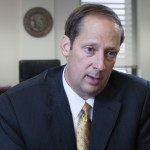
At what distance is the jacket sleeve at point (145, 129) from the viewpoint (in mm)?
1224

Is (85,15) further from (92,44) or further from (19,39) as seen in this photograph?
(19,39)

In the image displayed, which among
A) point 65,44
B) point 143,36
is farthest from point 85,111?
point 143,36

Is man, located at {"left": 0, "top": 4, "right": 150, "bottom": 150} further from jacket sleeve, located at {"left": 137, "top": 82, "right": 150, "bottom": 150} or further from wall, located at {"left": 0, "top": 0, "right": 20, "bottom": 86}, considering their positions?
wall, located at {"left": 0, "top": 0, "right": 20, "bottom": 86}

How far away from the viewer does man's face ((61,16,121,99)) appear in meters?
1.04

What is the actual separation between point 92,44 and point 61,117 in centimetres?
32

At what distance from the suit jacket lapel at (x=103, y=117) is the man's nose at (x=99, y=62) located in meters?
0.23

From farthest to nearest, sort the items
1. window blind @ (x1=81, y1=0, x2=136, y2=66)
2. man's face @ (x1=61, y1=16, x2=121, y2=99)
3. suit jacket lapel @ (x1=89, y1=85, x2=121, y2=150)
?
window blind @ (x1=81, y1=0, x2=136, y2=66) < suit jacket lapel @ (x1=89, y1=85, x2=121, y2=150) < man's face @ (x1=61, y1=16, x2=121, y2=99)

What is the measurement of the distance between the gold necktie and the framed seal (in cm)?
391

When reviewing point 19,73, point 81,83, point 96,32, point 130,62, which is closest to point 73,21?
point 96,32

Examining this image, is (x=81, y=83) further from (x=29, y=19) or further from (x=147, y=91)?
(x=29, y=19)

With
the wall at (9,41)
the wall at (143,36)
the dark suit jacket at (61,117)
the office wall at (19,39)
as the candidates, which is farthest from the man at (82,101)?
the wall at (143,36)

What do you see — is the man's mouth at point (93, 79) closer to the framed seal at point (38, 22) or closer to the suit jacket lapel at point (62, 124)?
the suit jacket lapel at point (62, 124)

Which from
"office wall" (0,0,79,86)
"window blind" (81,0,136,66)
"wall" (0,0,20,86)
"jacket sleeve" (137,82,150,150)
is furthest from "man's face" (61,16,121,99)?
"window blind" (81,0,136,66)

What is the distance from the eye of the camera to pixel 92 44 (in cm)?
105
